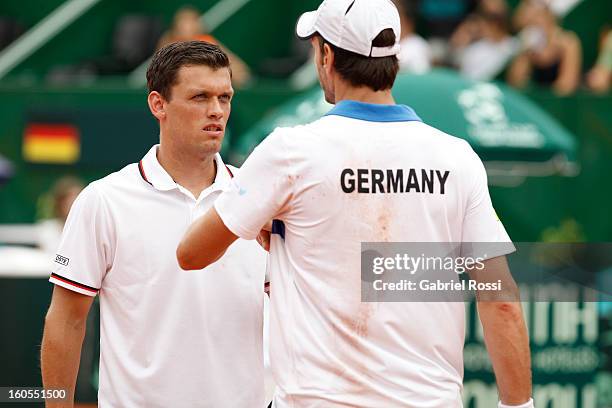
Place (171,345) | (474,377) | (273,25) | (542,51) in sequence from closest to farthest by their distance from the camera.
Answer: (171,345), (474,377), (542,51), (273,25)

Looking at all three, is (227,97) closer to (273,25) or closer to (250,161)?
(250,161)

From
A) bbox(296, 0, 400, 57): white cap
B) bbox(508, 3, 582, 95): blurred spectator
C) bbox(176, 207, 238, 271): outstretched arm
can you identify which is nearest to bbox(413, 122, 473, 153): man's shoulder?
bbox(296, 0, 400, 57): white cap

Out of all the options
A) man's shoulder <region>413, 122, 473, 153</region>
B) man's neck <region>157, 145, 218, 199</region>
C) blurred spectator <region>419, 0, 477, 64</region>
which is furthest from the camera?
blurred spectator <region>419, 0, 477, 64</region>

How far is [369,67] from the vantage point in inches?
157

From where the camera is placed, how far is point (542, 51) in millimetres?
14203

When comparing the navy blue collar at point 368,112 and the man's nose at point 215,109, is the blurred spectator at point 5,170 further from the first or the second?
the navy blue collar at point 368,112

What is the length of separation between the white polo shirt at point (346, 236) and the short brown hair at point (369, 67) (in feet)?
0.28

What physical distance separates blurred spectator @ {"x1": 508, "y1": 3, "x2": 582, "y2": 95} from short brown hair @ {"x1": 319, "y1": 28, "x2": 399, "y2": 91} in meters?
10.4

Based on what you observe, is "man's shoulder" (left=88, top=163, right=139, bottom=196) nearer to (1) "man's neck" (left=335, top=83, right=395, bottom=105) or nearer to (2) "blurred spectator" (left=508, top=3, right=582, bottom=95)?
(1) "man's neck" (left=335, top=83, right=395, bottom=105)

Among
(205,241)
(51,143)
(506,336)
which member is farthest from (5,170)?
(506,336)

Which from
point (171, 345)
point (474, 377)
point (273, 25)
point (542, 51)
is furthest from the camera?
point (273, 25)

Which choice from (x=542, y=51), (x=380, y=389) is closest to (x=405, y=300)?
(x=380, y=389)

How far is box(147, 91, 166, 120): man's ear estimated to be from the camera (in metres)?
4.80

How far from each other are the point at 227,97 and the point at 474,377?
3.39 m
